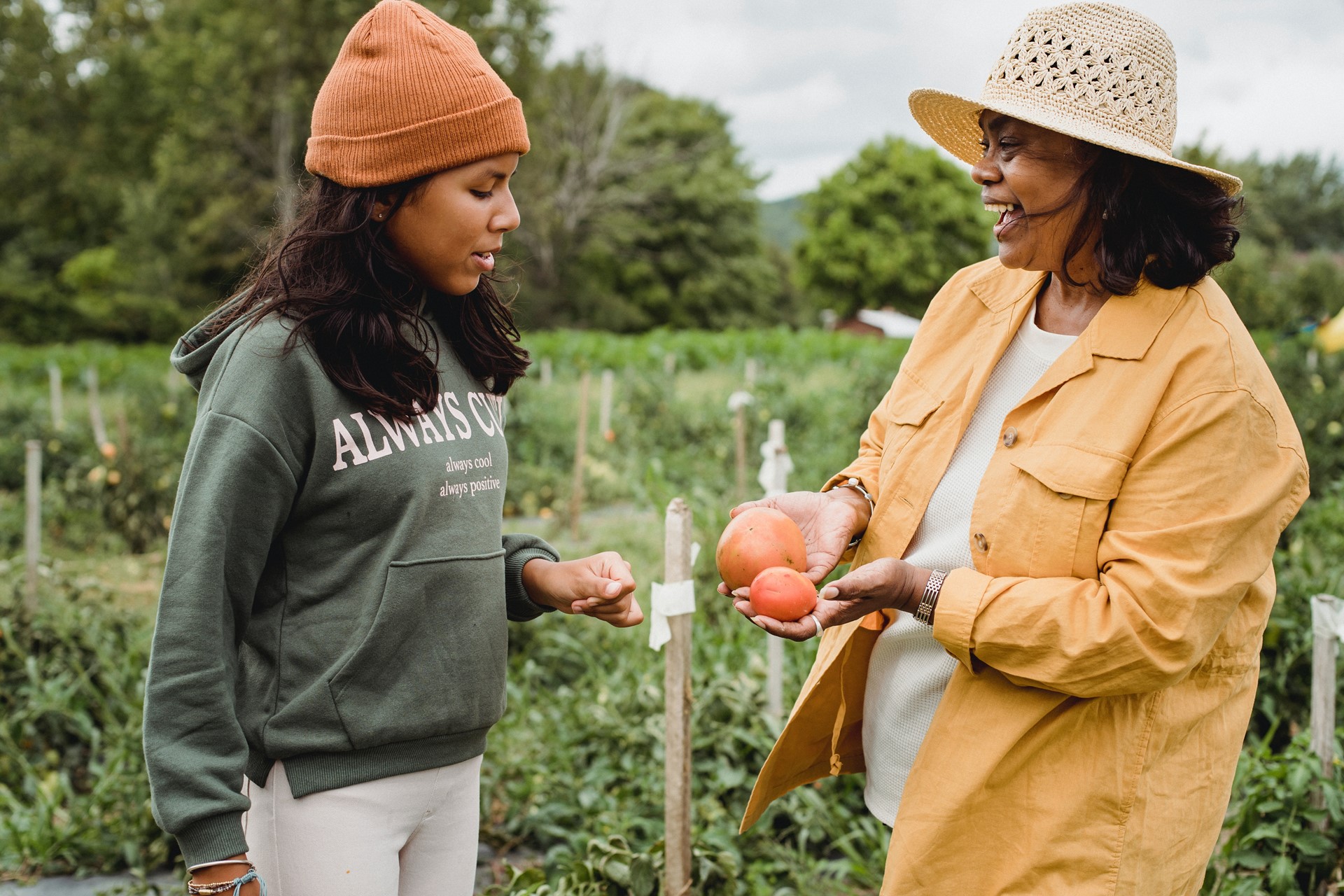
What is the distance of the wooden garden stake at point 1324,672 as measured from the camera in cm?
276

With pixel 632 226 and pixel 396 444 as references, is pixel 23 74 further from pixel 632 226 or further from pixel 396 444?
pixel 396 444

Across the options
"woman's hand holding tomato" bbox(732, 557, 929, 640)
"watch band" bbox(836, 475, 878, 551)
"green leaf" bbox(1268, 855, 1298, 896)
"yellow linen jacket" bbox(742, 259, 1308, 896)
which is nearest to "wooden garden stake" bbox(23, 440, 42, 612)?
"watch band" bbox(836, 475, 878, 551)

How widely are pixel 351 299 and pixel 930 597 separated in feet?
3.32

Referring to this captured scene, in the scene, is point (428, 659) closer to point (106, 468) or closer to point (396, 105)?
point (396, 105)

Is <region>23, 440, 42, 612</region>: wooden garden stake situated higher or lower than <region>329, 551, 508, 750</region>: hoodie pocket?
lower

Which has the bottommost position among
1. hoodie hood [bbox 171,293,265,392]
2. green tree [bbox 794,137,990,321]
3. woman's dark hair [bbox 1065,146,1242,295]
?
green tree [bbox 794,137,990,321]

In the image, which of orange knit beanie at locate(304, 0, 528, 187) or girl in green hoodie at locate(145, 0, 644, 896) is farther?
orange knit beanie at locate(304, 0, 528, 187)

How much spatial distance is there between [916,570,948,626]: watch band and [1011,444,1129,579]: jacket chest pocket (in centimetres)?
14

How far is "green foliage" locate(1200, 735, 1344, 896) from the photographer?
103 inches

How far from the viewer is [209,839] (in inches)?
53.4

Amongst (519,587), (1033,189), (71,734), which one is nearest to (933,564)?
(1033,189)

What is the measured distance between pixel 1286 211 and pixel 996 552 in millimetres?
76791

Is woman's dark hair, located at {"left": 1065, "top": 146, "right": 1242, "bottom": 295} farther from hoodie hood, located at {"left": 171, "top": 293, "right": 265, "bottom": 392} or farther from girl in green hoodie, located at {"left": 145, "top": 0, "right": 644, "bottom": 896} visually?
hoodie hood, located at {"left": 171, "top": 293, "right": 265, "bottom": 392}

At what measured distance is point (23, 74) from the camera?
35.7 metres
